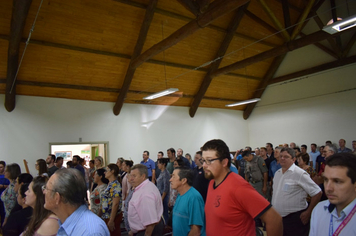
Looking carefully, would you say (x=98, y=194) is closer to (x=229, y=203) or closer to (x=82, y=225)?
(x=82, y=225)

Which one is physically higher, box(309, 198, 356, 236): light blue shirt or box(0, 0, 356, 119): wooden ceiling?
box(0, 0, 356, 119): wooden ceiling

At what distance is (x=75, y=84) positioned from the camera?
8.07m

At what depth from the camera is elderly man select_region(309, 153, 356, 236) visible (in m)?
1.19

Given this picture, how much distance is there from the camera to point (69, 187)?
1415 millimetres

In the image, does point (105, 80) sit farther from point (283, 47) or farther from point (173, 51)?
point (283, 47)

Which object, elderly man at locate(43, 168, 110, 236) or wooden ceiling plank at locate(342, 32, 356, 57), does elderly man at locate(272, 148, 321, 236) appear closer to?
elderly man at locate(43, 168, 110, 236)

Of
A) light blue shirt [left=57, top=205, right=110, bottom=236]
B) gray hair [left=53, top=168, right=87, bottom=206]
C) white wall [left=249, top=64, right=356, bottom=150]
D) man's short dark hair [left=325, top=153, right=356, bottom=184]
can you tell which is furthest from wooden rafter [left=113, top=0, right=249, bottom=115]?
white wall [left=249, top=64, right=356, bottom=150]

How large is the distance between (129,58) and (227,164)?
23.0 feet

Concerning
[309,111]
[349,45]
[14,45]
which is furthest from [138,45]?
[309,111]

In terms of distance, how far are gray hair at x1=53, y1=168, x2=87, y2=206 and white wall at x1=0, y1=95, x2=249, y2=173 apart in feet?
23.2

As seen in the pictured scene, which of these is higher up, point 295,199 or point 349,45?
point 349,45

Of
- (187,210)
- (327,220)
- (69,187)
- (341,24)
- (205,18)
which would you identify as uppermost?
(205,18)

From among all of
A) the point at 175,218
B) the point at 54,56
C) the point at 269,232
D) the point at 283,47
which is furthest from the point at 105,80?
the point at 269,232

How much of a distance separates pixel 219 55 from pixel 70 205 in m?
8.89
